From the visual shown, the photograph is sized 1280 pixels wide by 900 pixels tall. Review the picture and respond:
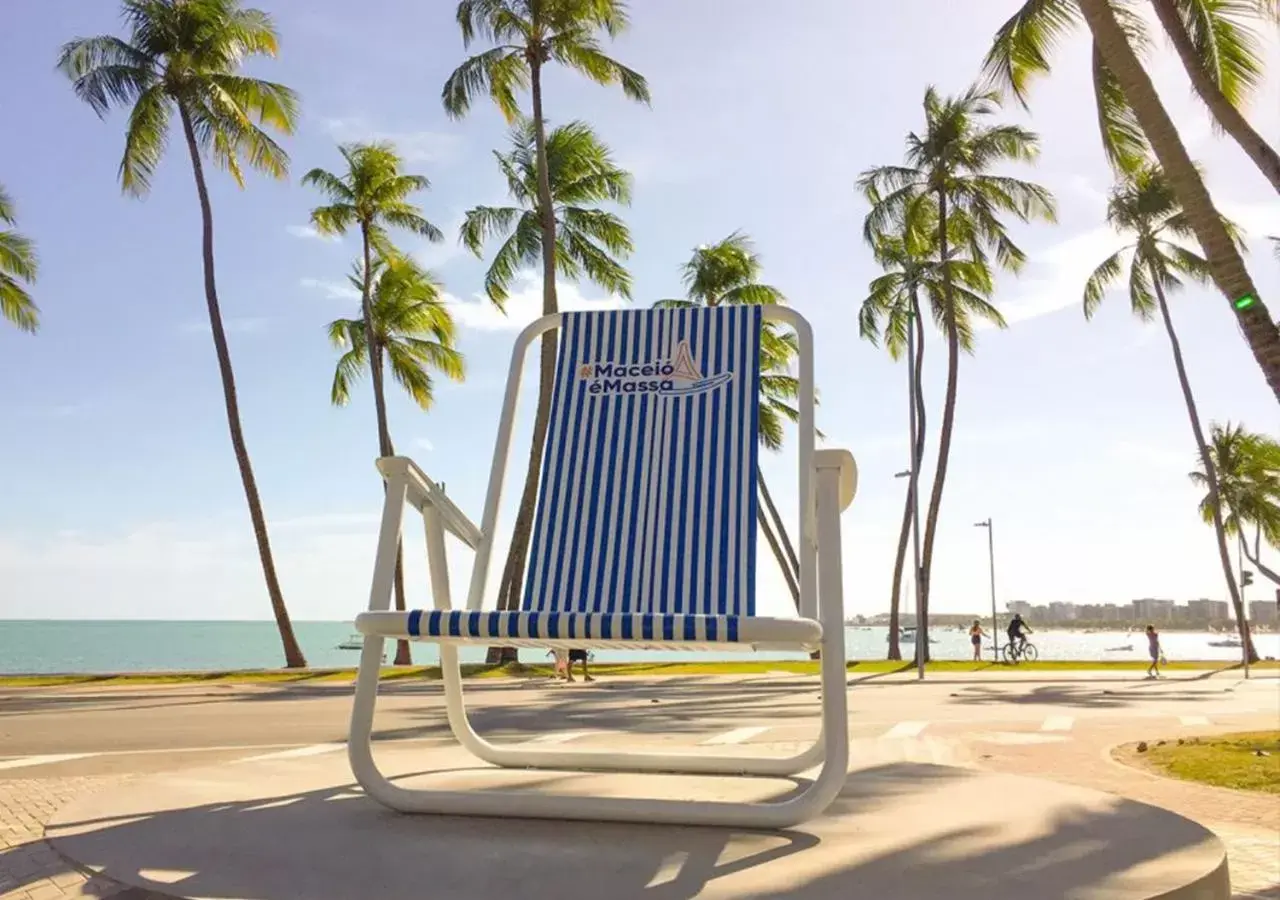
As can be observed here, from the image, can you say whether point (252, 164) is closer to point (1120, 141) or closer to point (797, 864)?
point (1120, 141)

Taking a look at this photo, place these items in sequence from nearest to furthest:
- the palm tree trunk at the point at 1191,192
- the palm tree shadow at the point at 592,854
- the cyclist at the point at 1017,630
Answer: the palm tree shadow at the point at 592,854, the palm tree trunk at the point at 1191,192, the cyclist at the point at 1017,630

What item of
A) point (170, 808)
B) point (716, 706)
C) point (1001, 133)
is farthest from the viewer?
point (1001, 133)

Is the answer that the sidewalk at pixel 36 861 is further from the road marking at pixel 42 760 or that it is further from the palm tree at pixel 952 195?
the palm tree at pixel 952 195

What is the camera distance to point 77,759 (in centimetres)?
658

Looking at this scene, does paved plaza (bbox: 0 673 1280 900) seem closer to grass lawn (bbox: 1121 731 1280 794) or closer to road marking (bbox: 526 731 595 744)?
road marking (bbox: 526 731 595 744)

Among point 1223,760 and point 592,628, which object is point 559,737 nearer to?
point 1223,760

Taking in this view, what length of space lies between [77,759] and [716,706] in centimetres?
751

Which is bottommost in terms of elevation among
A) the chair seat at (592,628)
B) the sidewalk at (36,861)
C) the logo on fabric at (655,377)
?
the sidewalk at (36,861)

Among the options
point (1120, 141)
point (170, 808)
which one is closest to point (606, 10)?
point (1120, 141)

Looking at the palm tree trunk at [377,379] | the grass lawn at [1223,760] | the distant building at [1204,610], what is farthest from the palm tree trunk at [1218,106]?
the distant building at [1204,610]

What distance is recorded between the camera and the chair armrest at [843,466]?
3379 mm

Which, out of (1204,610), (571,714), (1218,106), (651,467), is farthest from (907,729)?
(1204,610)

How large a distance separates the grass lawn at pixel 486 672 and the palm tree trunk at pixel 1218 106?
13.8 meters

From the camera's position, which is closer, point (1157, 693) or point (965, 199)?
point (1157, 693)
